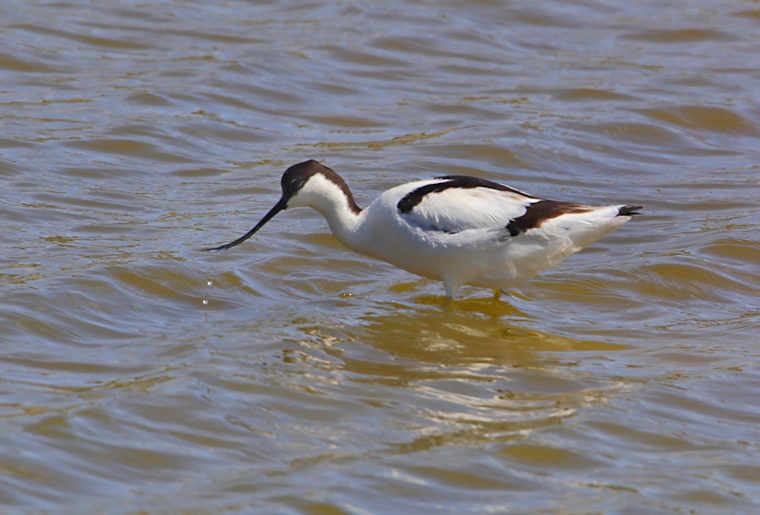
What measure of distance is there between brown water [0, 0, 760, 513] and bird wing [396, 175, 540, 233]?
2.16 feet

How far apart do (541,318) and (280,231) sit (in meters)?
2.36

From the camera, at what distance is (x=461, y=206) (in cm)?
750

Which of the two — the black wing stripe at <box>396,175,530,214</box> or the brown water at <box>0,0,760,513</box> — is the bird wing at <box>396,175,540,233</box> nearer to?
the black wing stripe at <box>396,175,530,214</box>

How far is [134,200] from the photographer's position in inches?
375

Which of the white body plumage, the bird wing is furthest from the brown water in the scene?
the bird wing

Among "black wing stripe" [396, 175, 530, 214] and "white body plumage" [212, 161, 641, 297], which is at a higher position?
"black wing stripe" [396, 175, 530, 214]

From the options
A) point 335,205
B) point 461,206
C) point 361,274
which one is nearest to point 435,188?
point 461,206

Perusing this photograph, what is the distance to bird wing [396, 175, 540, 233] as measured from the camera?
24.5 feet

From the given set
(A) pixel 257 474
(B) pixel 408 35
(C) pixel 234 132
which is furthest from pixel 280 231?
(B) pixel 408 35

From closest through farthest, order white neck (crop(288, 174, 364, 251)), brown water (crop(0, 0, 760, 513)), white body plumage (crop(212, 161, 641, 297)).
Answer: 1. brown water (crop(0, 0, 760, 513))
2. white body plumage (crop(212, 161, 641, 297))
3. white neck (crop(288, 174, 364, 251))

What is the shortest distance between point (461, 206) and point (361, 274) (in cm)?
151

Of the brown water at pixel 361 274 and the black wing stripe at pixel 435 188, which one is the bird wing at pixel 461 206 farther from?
the brown water at pixel 361 274

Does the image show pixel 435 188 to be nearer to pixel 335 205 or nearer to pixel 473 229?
pixel 473 229

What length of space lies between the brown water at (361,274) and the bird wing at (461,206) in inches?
25.9
